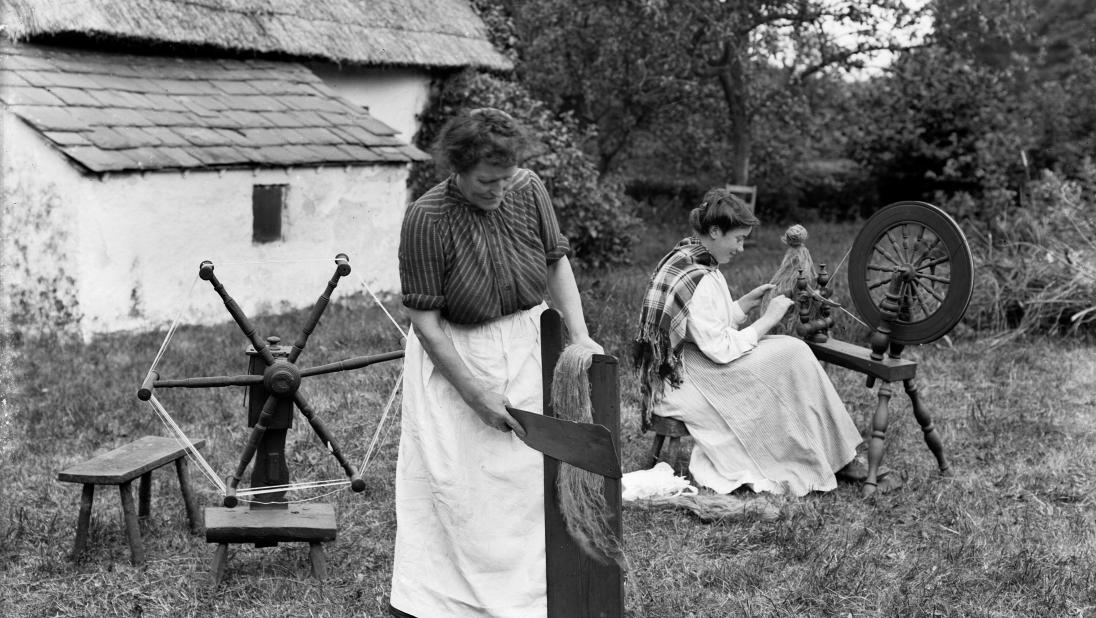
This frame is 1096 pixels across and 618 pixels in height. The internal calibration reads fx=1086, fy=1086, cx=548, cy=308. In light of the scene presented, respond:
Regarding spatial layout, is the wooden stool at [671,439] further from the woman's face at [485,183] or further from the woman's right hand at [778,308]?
the woman's face at [485,183]

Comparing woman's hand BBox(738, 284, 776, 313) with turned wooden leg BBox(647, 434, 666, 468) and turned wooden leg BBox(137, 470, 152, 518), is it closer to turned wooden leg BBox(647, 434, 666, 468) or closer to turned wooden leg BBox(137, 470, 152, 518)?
turned wooden leg BBox(647, 434, 666, 468)

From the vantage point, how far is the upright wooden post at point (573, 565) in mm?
2674

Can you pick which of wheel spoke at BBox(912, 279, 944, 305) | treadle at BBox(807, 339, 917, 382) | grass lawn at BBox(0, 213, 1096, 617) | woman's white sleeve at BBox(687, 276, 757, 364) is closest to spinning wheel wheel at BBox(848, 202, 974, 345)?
wheel spoke at BBox(912, 279, 944, 305)

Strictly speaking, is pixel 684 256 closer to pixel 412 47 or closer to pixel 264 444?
pixel 264 444

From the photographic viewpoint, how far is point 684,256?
16.1 feet

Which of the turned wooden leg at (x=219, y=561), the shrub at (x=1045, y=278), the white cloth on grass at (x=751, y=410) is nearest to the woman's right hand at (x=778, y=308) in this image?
the white cloth on grass at (x=751, y=410)

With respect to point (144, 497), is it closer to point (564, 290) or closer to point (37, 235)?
point (564, 290)

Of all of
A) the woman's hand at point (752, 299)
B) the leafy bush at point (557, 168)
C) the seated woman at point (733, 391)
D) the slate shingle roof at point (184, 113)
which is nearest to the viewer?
the seated woman at point (733, 391)

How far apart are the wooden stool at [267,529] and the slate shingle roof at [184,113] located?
4.66m

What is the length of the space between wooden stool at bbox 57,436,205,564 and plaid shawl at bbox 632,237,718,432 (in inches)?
79.4

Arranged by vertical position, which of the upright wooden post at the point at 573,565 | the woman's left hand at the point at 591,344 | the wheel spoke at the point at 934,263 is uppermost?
the wheel spoke at the point at 934,263

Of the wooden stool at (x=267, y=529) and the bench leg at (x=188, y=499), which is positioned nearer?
the wooden stool at (x=267, y=529)

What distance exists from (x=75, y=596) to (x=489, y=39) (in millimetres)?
10197

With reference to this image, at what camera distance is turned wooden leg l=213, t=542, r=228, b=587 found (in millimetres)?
4145
